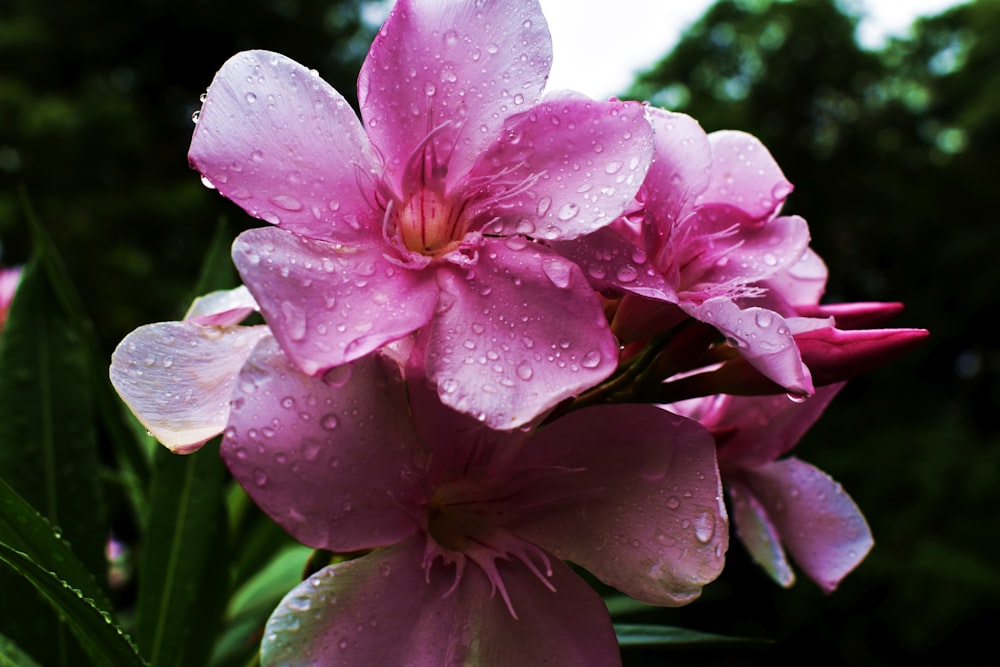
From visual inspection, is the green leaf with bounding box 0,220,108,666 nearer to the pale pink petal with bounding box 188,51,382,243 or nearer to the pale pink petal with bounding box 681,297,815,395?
the pale pink petal with bounding box 188,51,382,243

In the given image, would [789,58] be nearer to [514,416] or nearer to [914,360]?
[914,360]

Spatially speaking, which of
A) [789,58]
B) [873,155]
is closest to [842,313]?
[873,155]

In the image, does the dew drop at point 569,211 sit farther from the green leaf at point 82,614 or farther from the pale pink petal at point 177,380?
the green leaf at point 82,614

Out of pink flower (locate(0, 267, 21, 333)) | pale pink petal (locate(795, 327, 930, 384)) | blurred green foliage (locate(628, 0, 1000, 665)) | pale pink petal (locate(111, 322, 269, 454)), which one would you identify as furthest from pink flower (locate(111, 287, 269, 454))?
blurred green foliage (locate(628, 0, 1000, 665))

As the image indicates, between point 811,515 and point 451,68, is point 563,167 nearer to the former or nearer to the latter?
point 451,68

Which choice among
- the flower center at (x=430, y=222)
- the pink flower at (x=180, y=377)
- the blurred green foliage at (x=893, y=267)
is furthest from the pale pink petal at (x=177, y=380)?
the blurred green foliage at (x=893, y=267)

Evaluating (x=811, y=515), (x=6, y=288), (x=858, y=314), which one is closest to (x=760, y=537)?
(x=811, y=515)
